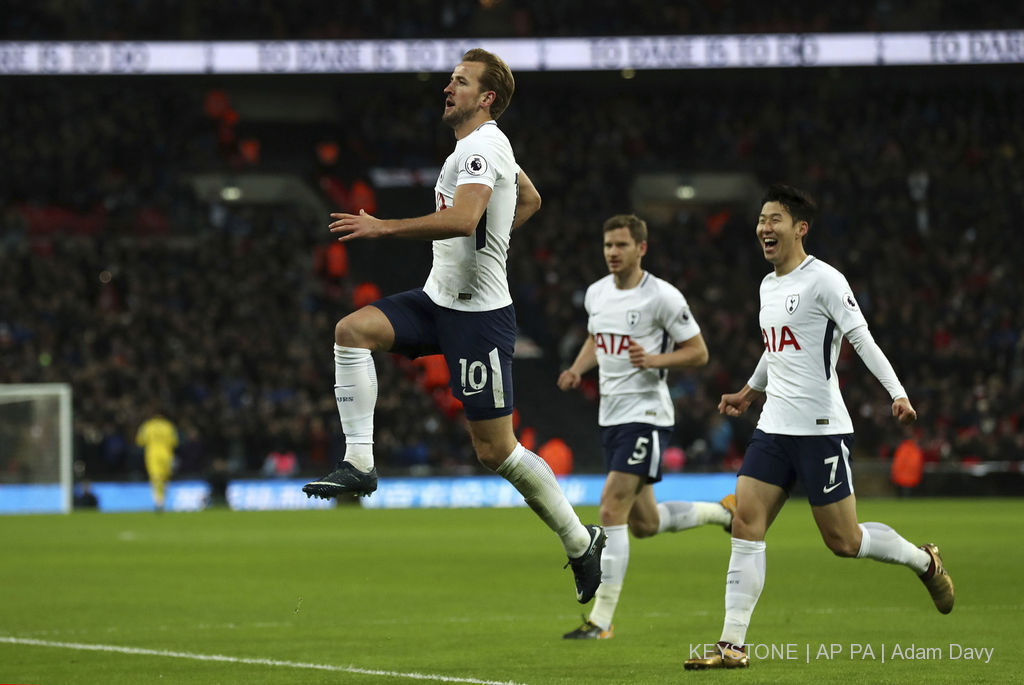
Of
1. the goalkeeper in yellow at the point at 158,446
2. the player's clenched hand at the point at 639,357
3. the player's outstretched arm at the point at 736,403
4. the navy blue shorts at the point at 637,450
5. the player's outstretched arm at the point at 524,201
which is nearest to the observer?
the player's outstretched arm at the point at 524,201

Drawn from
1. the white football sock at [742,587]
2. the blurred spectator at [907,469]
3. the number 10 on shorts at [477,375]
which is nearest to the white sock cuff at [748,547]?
the white football sock at [742,587]

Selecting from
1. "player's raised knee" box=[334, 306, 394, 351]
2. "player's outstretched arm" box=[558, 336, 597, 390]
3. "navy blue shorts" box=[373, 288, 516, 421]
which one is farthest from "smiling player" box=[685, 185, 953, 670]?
"player's outstretched arm" box=[558, 336, 597, 390]

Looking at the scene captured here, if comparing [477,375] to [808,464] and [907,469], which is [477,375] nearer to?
[808,464]

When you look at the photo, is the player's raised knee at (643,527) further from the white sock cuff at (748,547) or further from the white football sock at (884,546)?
the white sock cuff at (748,547)

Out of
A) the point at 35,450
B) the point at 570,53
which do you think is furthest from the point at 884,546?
the point at 570,53

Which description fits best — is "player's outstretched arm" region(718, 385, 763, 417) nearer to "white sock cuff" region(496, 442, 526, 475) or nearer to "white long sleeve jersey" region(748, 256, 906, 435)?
"white long sleeve jersey" region(748, 256, 906, 435)

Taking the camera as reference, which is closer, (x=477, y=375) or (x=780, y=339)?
(x=477, y=375)

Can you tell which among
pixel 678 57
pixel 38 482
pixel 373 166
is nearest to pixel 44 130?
pixel 373 166

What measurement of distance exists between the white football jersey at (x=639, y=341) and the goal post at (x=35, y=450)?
62.8 ft

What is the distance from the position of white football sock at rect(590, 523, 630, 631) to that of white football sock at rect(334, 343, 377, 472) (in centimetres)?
257

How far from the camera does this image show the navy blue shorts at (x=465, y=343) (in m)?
6.59

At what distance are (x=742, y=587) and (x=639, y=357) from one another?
2.30m

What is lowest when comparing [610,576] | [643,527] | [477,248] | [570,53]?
[610,576]

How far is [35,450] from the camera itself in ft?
88.6
